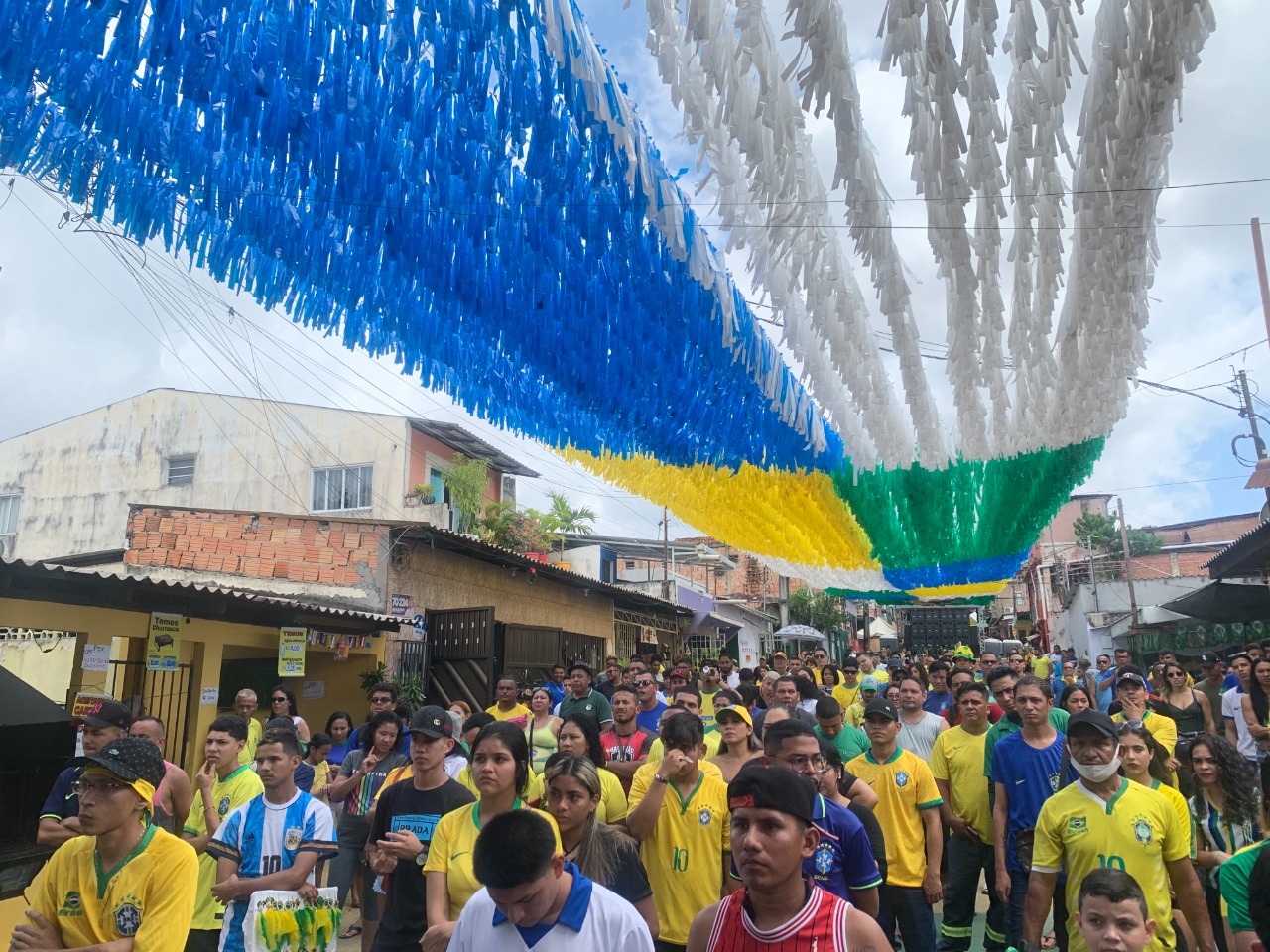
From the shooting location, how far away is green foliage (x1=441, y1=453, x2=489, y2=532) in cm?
2145

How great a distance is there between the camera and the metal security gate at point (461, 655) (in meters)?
12.2

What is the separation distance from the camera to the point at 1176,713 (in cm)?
743

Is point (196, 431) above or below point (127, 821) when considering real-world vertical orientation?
above

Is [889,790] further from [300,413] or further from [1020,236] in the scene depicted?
[300,413]

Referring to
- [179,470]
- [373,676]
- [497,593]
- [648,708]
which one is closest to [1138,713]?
[648,708]

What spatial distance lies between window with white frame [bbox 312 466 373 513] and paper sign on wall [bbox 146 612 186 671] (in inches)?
486

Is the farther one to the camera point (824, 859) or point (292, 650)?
point (292, 650)

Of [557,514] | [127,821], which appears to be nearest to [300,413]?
[557,514]

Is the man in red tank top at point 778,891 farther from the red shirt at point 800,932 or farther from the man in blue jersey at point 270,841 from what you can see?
the man in blue jersey at point 270,841

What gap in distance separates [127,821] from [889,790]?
3.32 meters

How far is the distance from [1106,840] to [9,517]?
23.6 meters

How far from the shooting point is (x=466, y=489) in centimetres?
2148

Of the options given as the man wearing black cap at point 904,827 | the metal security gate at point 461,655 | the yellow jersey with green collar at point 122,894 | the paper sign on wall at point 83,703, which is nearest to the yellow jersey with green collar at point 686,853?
the man wearing black cap at point 904,827

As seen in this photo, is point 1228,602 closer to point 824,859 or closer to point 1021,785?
point 1021,785
